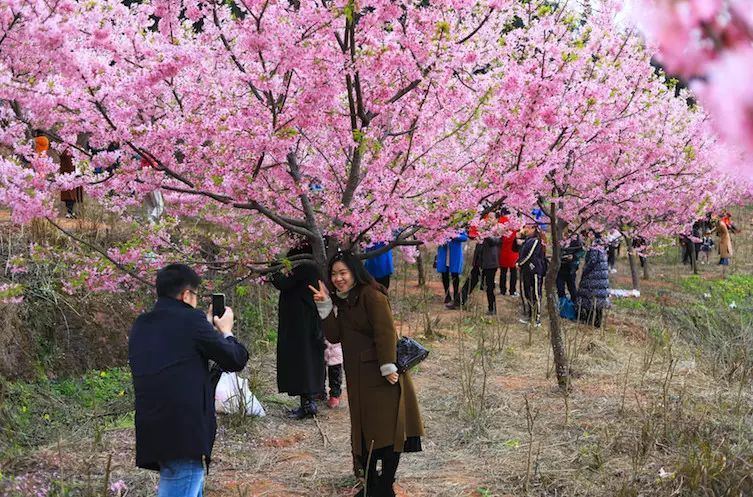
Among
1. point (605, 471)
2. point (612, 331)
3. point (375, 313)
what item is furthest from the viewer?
point (612, 331)

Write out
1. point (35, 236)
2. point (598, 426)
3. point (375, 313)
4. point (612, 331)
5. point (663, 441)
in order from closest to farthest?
point (375, 313), point (663, 441), point (598, 426), point (35, 236), point (612, 331)

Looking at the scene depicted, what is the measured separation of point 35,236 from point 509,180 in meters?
5.51

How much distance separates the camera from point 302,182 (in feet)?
17.4

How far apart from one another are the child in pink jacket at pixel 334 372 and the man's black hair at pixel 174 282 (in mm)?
3301

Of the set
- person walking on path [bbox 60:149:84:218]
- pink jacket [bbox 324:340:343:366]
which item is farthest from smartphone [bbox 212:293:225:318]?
person walking on path [bbox 60:149:84:218]

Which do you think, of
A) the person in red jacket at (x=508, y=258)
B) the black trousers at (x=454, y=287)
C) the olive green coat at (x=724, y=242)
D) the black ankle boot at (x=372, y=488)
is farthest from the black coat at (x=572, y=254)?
the olive green coat at (x=724, y=242)

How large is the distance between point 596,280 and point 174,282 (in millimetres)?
7805

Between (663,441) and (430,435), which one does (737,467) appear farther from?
A: (430,435)

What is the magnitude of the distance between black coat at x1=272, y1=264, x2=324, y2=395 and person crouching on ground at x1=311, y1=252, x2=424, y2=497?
1.58 meters

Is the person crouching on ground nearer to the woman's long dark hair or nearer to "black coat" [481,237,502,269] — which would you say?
the woman's long dark hair

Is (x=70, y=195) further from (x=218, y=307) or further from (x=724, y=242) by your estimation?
(x=724, y=242)

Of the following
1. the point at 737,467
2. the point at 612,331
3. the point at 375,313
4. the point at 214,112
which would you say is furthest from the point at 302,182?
the point at 612,331

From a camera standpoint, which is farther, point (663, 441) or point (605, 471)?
point (663, 441)

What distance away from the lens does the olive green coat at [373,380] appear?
4258 millimetres
